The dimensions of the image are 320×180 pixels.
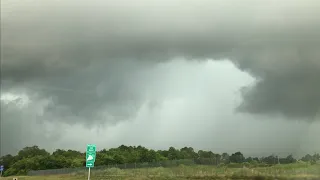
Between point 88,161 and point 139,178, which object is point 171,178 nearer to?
point 139,178

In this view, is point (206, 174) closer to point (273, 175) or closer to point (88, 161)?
point (273, 175)

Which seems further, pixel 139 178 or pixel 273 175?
pixel 139 178

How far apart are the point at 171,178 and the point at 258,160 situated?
20.8m

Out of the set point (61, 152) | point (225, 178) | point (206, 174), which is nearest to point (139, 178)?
point (206, 174)

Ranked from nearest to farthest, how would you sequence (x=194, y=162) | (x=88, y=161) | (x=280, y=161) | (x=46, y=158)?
(x=88, y=161) < (x=280, y=161) < (x=194, y=162) < (x=46, y=158)

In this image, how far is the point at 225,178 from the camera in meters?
49.9

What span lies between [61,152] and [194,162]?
12104 centimetres

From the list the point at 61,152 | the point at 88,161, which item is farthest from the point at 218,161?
the point at 61,152

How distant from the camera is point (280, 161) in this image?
65688mm

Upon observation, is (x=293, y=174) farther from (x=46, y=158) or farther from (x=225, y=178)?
(x=46, y=158)

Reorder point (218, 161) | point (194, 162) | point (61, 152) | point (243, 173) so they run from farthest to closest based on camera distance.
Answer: point (61, 152)
point (194, 162)
point (218, 161)
point (243, 173)

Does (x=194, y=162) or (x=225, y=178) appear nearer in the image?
(x=225, y=178)

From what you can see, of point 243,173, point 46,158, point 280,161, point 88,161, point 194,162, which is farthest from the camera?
point 46,158

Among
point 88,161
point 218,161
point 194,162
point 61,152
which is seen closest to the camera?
point 88,161
